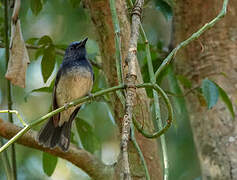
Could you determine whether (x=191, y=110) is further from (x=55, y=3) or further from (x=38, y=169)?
(x=38, y=169)

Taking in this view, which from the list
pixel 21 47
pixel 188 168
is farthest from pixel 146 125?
pixel 188 168

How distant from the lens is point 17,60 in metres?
2.47

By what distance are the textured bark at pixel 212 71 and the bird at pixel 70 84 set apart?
81 centimetres

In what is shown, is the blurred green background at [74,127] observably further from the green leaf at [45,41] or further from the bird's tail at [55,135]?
the green leaf at [45,41]

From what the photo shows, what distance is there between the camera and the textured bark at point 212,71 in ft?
11.0

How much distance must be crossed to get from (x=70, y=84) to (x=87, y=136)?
687 millimetres

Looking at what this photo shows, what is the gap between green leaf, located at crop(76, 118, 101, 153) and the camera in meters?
3.59

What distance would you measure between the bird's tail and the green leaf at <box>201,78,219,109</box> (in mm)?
988

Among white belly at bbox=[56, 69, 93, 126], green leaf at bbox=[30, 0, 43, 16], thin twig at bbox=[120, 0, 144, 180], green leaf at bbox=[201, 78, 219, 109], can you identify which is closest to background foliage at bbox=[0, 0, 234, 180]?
green leaf at bbox=[30, 0, 43, 16]

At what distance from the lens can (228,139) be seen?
11.1ft

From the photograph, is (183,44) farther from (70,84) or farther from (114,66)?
(70,84)

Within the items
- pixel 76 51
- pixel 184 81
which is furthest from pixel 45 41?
pixel 184 81

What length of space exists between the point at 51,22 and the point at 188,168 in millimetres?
2488

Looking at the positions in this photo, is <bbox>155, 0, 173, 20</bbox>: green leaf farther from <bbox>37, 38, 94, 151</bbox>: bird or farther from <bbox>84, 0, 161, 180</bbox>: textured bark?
<bbox>37, 38, 94, 151</bbox>: bird
